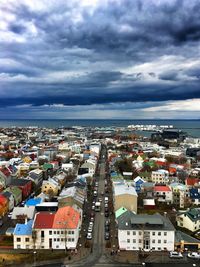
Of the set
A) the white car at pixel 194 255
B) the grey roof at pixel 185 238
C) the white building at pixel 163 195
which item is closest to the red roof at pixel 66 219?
the grey roof at pixel 185 238

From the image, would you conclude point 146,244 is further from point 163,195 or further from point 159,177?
point 159,177

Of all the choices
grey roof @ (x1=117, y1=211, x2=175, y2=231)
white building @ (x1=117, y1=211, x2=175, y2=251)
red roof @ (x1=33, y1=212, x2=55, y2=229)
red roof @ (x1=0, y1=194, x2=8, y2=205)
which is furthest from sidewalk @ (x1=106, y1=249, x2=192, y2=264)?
red roof @ (x1=0, y1=194, x2=8, y2=205)

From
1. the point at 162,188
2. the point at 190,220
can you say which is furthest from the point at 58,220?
the point at 162,188

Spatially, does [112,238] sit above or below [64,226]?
below

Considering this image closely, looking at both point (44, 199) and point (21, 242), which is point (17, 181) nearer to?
point (44, 199)

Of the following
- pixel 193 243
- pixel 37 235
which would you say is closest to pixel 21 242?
pixel 37 235

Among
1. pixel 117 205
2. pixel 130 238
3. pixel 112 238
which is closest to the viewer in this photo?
pixel 130 238

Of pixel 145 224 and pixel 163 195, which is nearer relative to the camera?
pixel 145 224

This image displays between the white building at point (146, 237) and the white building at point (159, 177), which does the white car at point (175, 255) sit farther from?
the white building at point (159, 177)

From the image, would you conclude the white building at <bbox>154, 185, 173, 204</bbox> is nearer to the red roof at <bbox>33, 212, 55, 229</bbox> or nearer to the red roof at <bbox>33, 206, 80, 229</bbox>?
the red roof at <bbox>33, 206, 80, 229</bbox>
